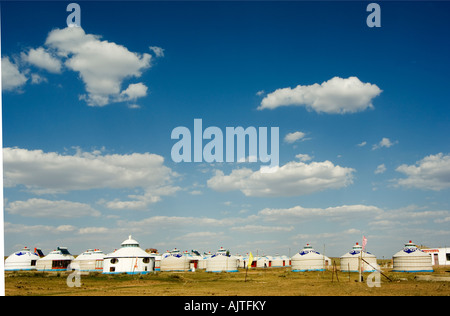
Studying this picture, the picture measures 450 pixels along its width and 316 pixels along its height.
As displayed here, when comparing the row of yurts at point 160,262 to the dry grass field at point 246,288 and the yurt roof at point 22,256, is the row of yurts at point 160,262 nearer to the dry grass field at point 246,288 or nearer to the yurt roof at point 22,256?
the yurt roof at point 22,256

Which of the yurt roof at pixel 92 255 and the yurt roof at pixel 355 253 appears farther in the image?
the yurt roof at pixel 92 255

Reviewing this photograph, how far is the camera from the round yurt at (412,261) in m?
68.0

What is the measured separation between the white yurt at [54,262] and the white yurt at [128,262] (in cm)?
1970

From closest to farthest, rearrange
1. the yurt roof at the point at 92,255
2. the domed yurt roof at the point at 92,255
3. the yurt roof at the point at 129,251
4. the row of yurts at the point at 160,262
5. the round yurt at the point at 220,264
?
the row of yurts at the point at 160,262, the yurt roof at the point at 129,251, the round yurt at the point at 220,264, the domed yurt roof at the point at 92,255, the yurt roof at the point at 92,255

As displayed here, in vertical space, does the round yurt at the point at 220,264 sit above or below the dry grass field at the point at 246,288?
below

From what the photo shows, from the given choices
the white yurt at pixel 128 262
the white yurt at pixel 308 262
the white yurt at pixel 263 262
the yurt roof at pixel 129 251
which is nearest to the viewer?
the white yurt at pixel 128 262

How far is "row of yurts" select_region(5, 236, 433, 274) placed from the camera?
69.8m

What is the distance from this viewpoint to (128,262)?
73.6 metres

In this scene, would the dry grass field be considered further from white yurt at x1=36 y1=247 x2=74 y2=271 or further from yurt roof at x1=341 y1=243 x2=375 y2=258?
white yurt at x1=36 y1=247 x2=74 y2=271

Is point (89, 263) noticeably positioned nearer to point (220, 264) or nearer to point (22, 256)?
point (22, 256)

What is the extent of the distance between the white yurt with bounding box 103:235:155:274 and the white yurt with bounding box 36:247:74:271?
19702mm

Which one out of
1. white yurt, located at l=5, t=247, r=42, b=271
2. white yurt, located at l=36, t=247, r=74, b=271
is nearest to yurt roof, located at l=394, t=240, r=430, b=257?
white yurt, located at l=36, t=247, r=74, b=271

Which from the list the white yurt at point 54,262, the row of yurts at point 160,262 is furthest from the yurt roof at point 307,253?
the white yurt at point 54,262
